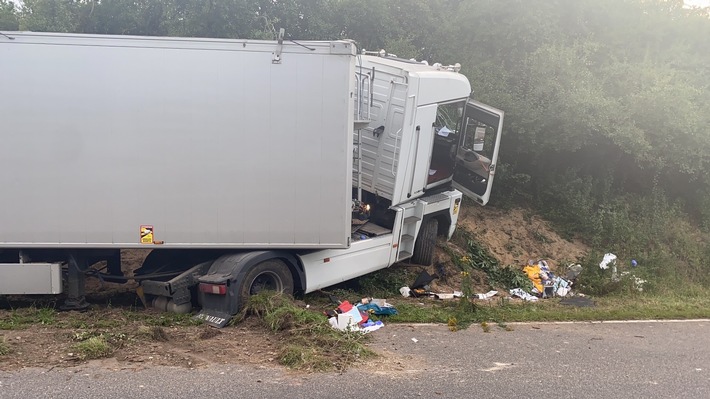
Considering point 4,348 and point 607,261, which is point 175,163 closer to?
point 4,348

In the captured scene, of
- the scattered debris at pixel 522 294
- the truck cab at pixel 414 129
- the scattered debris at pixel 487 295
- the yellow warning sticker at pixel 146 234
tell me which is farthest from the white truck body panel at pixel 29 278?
the scattered debris at pixel 522 294

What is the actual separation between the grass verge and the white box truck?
34 cm

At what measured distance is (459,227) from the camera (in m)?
11.3

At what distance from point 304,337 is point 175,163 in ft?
7.37

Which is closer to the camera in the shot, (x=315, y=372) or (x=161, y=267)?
(x=315, y=372)

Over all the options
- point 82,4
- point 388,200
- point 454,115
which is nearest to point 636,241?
point 454,115

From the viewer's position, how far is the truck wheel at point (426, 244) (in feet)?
30.6

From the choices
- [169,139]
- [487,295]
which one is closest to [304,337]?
[169,139]

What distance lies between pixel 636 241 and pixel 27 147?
10.2m

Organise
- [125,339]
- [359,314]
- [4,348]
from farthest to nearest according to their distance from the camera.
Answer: [359,314], [125,339], [4,348]

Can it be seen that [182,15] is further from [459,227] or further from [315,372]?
[315,372]

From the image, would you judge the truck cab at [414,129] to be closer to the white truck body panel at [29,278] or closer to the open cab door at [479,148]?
the open cab door at [479,148]

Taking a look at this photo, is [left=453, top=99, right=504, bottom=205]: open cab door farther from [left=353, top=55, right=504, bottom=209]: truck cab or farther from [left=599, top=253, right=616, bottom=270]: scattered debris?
[left=599, top=253, right=616, bottom=270]: scattered debris

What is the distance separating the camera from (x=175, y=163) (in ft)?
21.1
